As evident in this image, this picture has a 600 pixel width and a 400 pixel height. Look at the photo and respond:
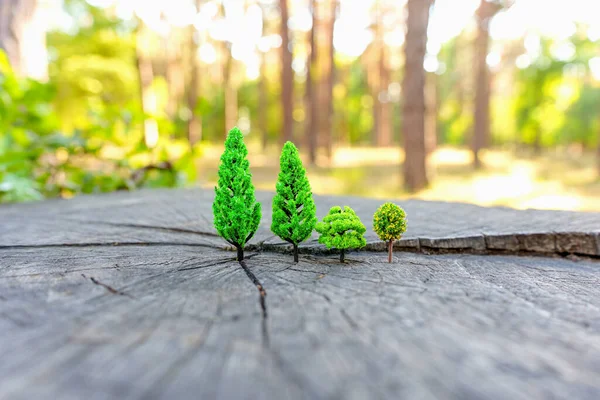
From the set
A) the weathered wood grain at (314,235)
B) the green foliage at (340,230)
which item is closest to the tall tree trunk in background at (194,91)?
the weathered wood grain at (314,235)

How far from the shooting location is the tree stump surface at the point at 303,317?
92cm

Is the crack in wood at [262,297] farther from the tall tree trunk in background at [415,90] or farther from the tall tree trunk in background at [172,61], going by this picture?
the tall tree trunk in background at [172,61]

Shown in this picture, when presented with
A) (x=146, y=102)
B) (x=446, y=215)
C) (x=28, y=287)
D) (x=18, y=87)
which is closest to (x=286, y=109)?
(x=146, y=102)

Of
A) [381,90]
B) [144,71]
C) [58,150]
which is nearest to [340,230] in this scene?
[58,150]

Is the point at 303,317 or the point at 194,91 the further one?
the point at 194,91

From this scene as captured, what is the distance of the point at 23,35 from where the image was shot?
4.84 metres

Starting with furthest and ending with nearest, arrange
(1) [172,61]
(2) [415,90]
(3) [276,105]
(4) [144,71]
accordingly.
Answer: (3) [276,105] → (1) [172,61] → (4) [144,71] → (2) [415,90]

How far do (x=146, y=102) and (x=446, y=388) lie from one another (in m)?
14.5

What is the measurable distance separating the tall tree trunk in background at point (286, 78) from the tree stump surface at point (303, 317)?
11544mm

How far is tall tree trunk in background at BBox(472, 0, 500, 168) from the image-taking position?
1308 centimetres

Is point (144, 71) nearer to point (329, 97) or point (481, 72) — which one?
point (329, 97)

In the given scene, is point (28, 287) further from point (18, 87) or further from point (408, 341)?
point (18, 87)

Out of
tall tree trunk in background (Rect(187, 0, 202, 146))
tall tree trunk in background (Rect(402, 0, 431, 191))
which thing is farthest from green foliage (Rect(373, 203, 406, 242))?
tall tree trunk in background (Rect(187, 0, 202, 146))

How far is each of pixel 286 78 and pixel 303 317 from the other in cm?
1339
